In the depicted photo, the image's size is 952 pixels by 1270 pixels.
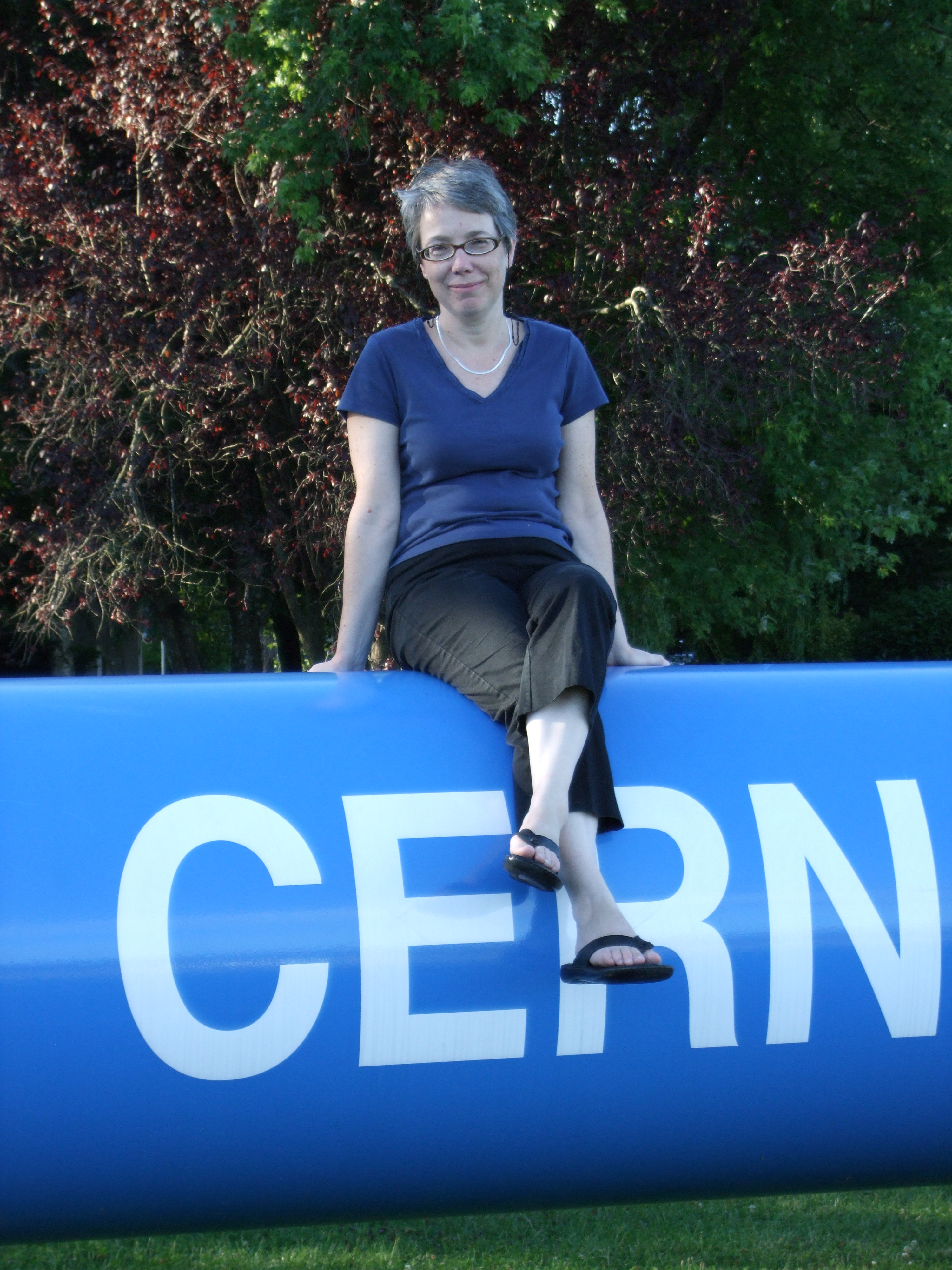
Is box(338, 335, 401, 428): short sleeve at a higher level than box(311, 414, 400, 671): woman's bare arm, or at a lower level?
higher

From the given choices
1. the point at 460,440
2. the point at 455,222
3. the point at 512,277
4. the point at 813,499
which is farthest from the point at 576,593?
the point at 813,499

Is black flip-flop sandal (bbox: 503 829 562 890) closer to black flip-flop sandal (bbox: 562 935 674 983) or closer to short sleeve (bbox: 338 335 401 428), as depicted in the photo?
black flip-flop sandal (bbox: 562 935 674 983)

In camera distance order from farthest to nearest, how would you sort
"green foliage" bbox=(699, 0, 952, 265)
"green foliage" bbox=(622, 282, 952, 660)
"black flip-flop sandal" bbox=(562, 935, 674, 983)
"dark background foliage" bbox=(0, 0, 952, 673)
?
"green foliage" bbox=(699, 0, 952, 265) → "green foliage" bbox=(622, 282, 952, 660) → "dark background foliage" bbox=(0, 0, 952, 673) → "black flip-flop sandal" bbox=(562, 935, 674, 983)

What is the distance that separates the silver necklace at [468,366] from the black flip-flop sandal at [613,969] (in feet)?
4.25

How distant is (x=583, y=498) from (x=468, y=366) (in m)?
0.41

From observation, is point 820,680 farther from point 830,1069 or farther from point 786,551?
point 786,551

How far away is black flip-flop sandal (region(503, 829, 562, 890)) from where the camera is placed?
216 cm

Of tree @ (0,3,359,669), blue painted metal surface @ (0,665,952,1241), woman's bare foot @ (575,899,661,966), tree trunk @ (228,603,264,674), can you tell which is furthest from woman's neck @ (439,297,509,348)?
tree trunk @ (228,603,264,674)

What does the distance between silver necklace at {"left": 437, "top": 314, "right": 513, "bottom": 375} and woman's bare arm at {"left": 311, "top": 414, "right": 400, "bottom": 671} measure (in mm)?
209

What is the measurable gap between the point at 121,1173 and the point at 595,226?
23.3 feet

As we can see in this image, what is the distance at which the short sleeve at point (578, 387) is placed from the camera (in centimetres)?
288

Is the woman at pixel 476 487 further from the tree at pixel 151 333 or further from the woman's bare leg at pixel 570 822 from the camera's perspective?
the tree at pixel 151 333

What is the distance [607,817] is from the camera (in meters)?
2.34

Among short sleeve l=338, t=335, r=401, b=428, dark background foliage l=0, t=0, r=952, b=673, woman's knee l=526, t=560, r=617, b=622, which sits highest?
dark background foliage l=0, t=0, r=952, b=673
